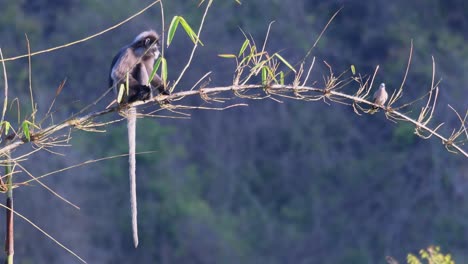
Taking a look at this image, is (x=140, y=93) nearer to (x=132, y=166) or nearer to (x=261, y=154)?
(x=132, y=166)

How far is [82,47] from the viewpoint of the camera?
22922 mm

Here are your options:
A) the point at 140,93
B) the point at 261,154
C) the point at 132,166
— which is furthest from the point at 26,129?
the point at 261,154

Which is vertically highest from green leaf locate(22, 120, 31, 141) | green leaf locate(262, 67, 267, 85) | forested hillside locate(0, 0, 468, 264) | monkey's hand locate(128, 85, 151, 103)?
green leaf locate(262, 67, 267, 85)

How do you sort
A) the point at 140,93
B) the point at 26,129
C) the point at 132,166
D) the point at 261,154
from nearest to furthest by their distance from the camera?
1. the point at 26,129
2. the point at 132,166
3. the point at 140,93
4. the point at 261,154

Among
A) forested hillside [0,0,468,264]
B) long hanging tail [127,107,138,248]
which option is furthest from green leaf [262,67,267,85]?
forested hillside [0,0,468,264]

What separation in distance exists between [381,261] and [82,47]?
22.0 ft

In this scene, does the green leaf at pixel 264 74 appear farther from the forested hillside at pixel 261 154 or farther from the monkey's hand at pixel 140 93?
the forested hillside at pixel 261 154

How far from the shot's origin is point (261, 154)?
23016mm

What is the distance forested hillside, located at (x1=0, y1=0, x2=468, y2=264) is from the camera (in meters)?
21.2

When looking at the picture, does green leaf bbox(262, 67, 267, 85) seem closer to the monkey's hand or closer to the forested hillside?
the monkey's hand

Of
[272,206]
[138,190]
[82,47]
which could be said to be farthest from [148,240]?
[82,47]

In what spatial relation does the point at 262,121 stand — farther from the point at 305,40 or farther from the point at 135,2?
the point at 135,2

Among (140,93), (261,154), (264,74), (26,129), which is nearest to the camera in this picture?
(26,129)

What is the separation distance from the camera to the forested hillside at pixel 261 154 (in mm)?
21250
